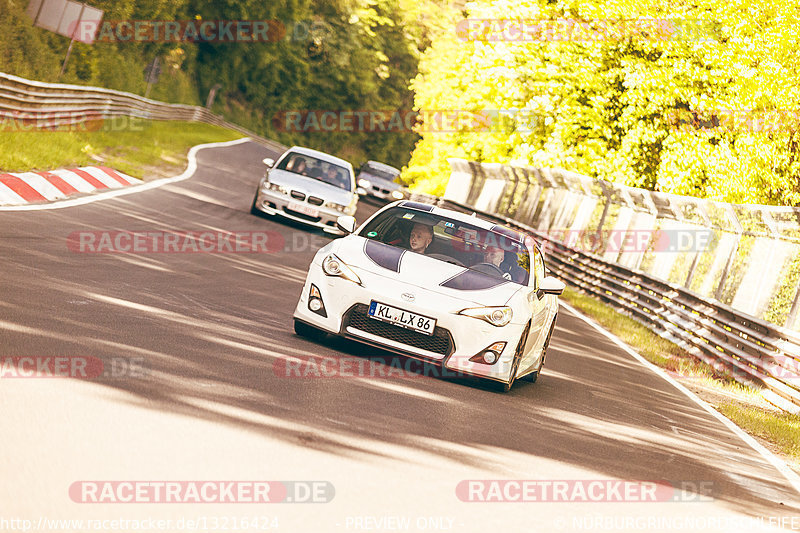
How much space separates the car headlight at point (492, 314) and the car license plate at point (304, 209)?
12769 millimetres

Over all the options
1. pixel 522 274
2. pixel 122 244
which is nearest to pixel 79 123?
pixel 122 244

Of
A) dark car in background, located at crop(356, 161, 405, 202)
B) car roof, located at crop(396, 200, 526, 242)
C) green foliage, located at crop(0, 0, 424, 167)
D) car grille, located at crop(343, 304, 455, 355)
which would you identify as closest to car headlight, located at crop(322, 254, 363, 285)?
car grille, located at crop(343, 304, 455, 355)

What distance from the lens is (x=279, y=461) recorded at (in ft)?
18.7

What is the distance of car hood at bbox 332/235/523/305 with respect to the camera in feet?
30.1

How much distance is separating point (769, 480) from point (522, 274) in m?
2.75

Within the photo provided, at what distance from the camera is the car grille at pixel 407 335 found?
9031 mm

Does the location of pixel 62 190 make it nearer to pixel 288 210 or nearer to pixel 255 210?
pixel 255 210

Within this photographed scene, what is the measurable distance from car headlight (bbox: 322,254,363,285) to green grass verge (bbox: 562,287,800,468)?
440cm

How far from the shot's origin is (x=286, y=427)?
6.48m

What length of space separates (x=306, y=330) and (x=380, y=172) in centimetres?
3510

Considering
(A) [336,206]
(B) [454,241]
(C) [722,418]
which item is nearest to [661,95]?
(A) [336,206]

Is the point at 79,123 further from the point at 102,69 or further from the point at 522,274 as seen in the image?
the point at 522,274

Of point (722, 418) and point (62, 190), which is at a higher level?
point (722, 418)

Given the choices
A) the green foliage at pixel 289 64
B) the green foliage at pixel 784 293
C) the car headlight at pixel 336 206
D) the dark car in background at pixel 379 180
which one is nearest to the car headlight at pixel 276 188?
the car headlight at pixel 336 206
